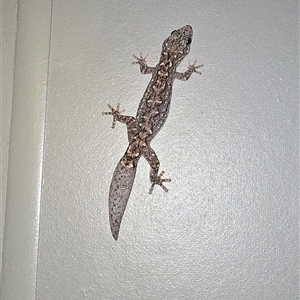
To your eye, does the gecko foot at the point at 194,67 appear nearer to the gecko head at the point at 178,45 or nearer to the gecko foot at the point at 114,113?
the gecko head at the point at 178,45

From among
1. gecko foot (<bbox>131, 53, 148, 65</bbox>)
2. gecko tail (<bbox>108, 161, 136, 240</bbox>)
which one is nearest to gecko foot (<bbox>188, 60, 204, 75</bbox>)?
gecko foot (<bbox>131, 53, 148, 65</bbox>)

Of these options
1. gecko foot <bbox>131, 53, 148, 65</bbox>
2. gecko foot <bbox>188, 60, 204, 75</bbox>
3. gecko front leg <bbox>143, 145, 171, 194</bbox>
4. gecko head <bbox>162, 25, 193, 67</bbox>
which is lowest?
gecko front leg <bbox>143, 145, 171, 194</bbox>

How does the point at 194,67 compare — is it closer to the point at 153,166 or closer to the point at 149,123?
the point at 149,123

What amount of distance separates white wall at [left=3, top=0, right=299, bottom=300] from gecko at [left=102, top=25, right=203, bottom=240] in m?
0.04

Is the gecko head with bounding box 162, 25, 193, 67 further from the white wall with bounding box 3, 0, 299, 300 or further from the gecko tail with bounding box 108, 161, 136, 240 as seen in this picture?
the gecko tail with bounding box 108, 161, 136, 240

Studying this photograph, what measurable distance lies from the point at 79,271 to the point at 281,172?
80cm

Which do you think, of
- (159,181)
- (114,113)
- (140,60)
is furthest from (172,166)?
(140,60)

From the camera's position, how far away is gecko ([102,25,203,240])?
1525 mm

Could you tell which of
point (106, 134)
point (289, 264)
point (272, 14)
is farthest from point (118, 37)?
point (289, 264)

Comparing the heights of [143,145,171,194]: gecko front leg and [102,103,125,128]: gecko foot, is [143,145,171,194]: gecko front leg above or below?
below

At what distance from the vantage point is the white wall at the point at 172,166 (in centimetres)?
153

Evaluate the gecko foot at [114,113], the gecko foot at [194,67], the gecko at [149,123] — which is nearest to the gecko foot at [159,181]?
the gecko at [149,123]

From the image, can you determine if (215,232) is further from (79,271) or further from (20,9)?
(20,9)

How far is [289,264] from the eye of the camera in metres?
1.51
